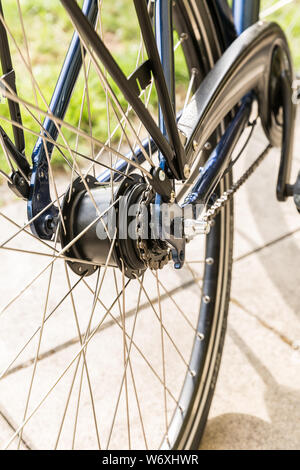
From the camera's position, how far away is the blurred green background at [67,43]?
2.36 metres

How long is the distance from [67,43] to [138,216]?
6.70 feet

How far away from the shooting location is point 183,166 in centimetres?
92

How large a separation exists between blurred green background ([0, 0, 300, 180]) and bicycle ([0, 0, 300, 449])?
17.0 inches

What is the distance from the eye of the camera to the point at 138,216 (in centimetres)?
89

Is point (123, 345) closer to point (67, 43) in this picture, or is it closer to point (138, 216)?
point (138, 216)

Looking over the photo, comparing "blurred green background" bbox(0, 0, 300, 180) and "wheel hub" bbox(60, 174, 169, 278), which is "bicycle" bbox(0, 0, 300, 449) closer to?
"wheel hub" bbox(60, 174, 169, 278)

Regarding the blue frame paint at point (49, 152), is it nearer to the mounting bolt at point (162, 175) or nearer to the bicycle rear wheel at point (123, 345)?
the bicycle rear wheel at point (123, 345)

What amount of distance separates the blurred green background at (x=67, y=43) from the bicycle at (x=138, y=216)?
431 millimetres

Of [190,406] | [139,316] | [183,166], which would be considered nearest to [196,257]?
[139,316]

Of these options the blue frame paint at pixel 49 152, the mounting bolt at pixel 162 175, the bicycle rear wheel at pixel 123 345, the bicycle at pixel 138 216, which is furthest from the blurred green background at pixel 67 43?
the mounting bolt at pixel 162 175

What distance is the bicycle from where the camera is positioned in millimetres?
876

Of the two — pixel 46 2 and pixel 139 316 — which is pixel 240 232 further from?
pixel 46 2

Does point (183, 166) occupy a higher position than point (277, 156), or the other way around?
point (183, 166)

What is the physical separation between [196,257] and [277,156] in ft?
2.22
